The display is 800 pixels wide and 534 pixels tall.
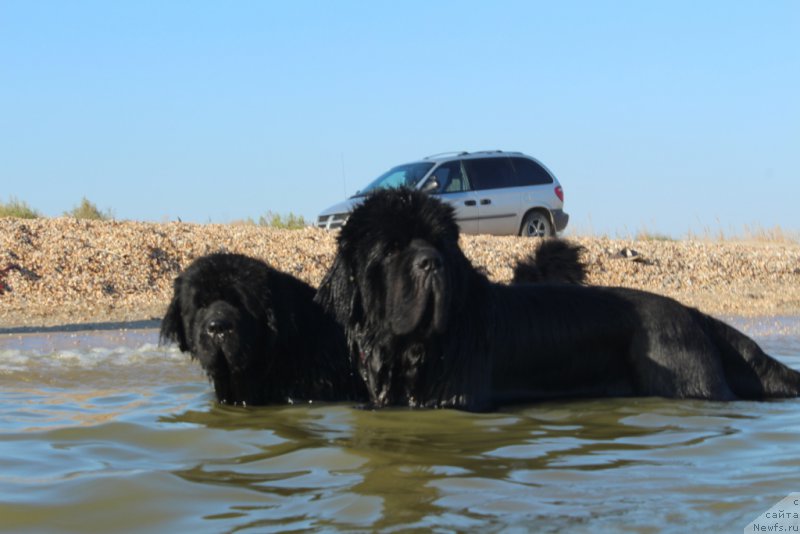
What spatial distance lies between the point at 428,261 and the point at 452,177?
52.1ft

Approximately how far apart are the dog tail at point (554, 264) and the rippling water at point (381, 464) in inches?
65.2

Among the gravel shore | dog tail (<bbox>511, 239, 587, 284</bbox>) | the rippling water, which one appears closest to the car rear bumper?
the gravel shore

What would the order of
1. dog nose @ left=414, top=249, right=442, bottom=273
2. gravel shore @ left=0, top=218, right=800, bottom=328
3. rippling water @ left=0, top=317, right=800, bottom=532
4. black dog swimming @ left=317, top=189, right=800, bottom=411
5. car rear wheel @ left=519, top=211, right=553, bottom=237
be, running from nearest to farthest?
rippling water @ left=0, top=317, right=800, bottom=532
dog nose @ left=414, top=249, right=442, bottom=273
black dog swimming @ left=317, top=189, right=800, bottom=411
gravel shore @ left=0, top=218, right=800, bottom=328
car rear wheel @ left=519, top=211, right=553, bottom=237

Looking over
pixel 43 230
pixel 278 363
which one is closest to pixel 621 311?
pixel 278 363

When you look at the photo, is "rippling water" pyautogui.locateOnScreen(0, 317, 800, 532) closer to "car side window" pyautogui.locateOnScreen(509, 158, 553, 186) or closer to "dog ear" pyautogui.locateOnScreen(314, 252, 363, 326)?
"dog ear" pyautogui.locateOnScreen(314, 252, 363, 326)

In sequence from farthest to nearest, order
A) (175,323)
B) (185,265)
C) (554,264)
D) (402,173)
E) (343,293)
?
(402,173), (185,265), (554,264), (175,323), (343,293)

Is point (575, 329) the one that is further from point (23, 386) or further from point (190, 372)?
point (23, 386)

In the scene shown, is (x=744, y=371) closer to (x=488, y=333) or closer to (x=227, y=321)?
(x=488, y=333)

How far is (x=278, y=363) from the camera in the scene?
6.53 meters

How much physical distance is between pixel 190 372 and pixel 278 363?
168cm

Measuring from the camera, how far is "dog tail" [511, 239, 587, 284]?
7816 mm

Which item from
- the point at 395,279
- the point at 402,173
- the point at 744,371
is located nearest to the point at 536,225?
the point at 402,173

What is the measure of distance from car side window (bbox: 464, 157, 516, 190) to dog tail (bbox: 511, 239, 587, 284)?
44.1 feet

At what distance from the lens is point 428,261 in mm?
5434
